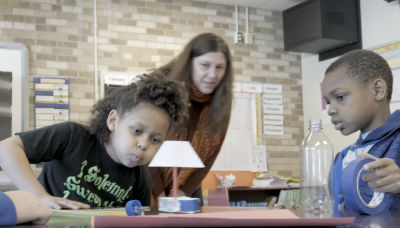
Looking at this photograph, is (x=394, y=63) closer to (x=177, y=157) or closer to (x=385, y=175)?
(x=385, y=175)

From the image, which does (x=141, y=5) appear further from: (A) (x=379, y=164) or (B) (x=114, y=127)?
(A) (x=379, y=164)

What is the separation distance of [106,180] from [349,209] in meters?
0.89

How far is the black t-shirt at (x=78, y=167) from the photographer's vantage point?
161 cm

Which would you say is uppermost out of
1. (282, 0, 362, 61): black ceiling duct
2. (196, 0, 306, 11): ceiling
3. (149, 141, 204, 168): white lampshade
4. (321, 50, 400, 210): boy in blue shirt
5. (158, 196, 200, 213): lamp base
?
(196, 0, 306, 11): ceiling

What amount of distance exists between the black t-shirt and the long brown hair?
81 centimetres

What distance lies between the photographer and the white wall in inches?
171

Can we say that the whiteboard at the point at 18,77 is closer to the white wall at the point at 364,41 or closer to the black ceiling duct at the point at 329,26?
the black ceiling duct at the point at 329,26

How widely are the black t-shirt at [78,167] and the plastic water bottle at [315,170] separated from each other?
2.30 feet

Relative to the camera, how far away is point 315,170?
1.29m

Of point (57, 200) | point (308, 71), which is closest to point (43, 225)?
point (57, 200)

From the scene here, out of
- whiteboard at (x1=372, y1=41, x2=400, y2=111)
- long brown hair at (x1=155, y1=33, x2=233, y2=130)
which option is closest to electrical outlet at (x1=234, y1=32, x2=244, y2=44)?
whiteboard at (x1=372, y1=41, x2=400, y2=111)

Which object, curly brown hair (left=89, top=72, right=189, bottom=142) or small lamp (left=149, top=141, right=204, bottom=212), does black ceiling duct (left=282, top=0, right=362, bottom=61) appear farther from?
small lamp (left=149, top=141, right=204, bottom=212)

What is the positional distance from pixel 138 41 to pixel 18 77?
116 cm

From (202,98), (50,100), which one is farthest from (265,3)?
(202,98)
